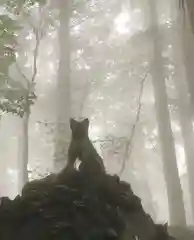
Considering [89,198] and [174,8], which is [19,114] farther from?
[174,8]

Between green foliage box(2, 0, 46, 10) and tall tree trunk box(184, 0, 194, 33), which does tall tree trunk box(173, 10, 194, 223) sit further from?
green foliage box(2, 0, 46, 10)

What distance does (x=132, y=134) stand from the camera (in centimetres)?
98

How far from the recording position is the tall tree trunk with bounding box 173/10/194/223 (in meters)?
0.96

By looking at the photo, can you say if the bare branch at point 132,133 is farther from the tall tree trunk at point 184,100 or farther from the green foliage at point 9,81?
the green foliage at point 9,81

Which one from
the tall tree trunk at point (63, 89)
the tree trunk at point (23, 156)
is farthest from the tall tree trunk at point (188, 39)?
the tree trunk at point (23, 156)

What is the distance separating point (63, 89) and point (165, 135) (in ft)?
0.79

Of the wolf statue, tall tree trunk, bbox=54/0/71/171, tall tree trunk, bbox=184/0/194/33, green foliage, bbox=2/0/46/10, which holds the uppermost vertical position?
green foliage, bbox=2/0/46/10

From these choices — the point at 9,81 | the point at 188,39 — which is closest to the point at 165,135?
the point at 188,39

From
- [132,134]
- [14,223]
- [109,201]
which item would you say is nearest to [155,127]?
[132,134]

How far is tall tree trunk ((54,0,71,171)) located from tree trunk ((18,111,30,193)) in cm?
6

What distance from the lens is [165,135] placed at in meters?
0.98

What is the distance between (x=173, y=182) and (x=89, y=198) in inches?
10.3

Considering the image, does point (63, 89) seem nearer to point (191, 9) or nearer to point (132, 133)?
point (132, 133)

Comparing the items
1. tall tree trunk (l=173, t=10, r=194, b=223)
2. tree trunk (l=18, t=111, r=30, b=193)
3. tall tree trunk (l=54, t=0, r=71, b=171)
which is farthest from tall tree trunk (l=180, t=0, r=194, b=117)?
tree trunk (l=18, t=111, r=30, b=193)
